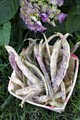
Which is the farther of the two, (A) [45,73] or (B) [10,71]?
(B) [10,71]

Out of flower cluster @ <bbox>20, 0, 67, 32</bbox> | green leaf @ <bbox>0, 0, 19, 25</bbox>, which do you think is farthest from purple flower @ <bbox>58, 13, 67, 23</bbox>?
green leaf @ <bbox>0, 0, 19, 25</bbox>

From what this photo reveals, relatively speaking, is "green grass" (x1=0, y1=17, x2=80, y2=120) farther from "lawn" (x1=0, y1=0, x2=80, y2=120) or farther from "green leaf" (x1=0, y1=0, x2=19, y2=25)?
"green leaf" (x1=0, y1=0, x2=19, y2=25)

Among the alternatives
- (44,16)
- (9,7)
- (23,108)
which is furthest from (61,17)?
(23,108)

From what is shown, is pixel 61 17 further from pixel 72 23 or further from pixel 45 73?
pixel 45 73

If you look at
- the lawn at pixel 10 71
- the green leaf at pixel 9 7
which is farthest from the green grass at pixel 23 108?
the green leaf at pixel 9 7

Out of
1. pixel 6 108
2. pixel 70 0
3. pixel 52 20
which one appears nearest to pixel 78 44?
pixel 52 20

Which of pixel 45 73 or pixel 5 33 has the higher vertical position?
pixel 5 33
